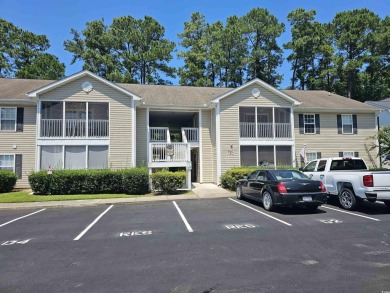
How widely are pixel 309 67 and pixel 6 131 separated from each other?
40.5 metres

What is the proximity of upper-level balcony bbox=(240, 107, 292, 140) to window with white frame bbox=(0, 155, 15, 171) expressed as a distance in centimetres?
1464

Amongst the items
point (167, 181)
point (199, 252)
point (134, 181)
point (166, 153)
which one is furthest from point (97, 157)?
point (199, 252)

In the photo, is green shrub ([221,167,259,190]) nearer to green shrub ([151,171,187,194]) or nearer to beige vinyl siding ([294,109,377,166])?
green shrub ([151,171,187,194])

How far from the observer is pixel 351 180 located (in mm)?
10062

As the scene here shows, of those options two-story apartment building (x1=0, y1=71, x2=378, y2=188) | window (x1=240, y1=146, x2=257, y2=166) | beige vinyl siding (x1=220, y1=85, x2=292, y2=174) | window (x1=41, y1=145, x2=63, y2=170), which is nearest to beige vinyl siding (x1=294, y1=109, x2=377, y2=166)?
two-story apartment building (x1=0, y1=71, x2=378, y2=188)

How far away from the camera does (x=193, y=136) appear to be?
20.6 metres

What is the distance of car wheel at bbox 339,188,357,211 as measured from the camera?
10008mm

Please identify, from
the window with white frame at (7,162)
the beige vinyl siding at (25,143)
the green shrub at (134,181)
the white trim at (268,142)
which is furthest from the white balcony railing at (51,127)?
the white trim at (268,142)

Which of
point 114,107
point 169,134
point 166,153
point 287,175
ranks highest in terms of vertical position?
point 114,107

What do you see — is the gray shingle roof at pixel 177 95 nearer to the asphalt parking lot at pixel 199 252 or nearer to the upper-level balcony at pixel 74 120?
the upper-level balcony at pixel 74 120

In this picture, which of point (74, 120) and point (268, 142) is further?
point (268, 142)

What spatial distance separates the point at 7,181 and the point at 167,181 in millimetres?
9178

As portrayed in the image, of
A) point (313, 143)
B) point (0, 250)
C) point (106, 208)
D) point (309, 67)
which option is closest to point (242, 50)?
point (309, 67)

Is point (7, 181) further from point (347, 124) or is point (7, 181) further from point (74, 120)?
point (347, 124)
